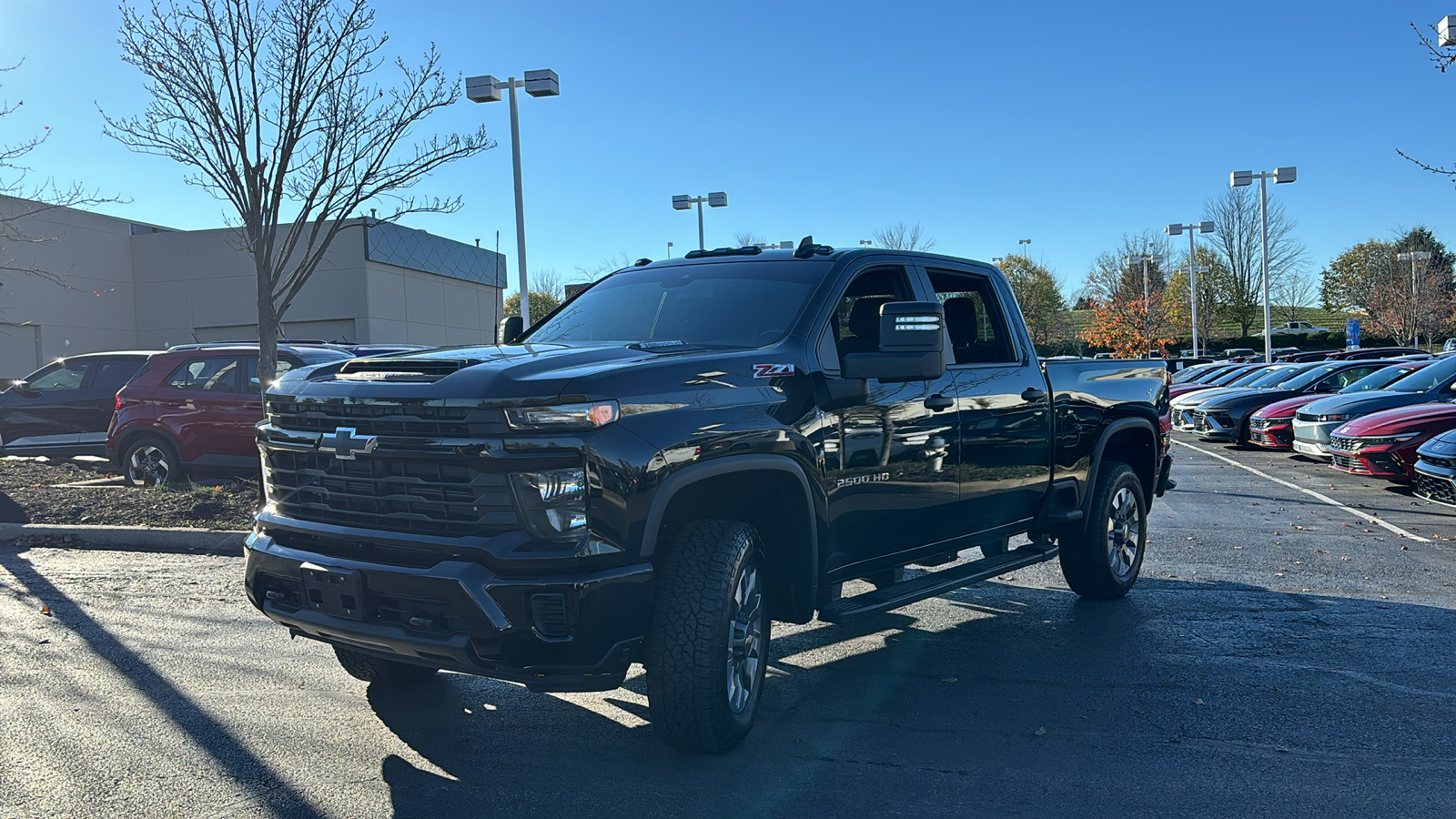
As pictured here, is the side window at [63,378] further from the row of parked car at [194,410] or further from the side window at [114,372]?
the row of parked car at [194,410]

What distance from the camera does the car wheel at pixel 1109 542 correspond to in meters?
6.78

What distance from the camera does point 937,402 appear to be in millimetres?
5262

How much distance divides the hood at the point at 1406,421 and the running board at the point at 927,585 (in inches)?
334

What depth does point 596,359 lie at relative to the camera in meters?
4.18

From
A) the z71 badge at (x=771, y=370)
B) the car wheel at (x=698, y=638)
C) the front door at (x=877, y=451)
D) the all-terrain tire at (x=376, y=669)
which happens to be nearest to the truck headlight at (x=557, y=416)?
the car wheel at (x=698, y=638)

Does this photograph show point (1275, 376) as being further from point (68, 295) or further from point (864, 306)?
point (68, 295)

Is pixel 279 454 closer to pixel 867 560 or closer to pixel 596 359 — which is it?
pixel 596 359

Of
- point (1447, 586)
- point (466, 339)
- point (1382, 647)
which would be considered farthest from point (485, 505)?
point (466, 339)

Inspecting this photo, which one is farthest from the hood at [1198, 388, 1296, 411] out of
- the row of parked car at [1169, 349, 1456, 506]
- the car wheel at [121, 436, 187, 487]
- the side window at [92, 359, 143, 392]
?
the side window at [92, 359, 143, 392]

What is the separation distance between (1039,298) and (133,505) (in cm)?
6619

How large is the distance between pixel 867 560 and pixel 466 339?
132 ft

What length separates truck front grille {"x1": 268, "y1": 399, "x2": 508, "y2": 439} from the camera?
12.0 ft

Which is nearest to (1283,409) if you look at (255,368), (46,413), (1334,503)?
(1334,503)

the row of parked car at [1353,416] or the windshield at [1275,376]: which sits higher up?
the windshield at [1275,376]
